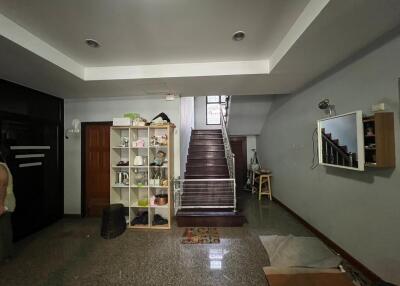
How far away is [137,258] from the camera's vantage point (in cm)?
230

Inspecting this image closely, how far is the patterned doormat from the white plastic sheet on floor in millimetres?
733

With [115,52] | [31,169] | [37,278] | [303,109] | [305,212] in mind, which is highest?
[115,52]

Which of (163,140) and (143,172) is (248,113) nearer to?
(163,140)

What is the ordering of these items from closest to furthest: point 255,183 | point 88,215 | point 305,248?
point 305,248
point 88,215
point 255,183

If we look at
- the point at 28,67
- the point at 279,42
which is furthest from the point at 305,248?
the point at 28,67

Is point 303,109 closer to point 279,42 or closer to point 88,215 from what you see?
point 279,42

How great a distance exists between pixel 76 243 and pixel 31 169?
1.51 metres

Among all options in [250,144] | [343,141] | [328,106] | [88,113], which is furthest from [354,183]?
[88,113]

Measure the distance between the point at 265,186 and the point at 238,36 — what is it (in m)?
4.26

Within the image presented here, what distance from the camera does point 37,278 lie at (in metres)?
1.98

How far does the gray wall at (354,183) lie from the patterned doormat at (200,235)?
165 cm

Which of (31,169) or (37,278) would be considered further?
(31,169)

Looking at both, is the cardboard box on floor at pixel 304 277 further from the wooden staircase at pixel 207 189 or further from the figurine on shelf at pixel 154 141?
the figurine on shelf at pixel 154 141

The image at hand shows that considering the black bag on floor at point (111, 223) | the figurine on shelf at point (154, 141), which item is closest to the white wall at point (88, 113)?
the figurine on shelf at point (154, 141)
